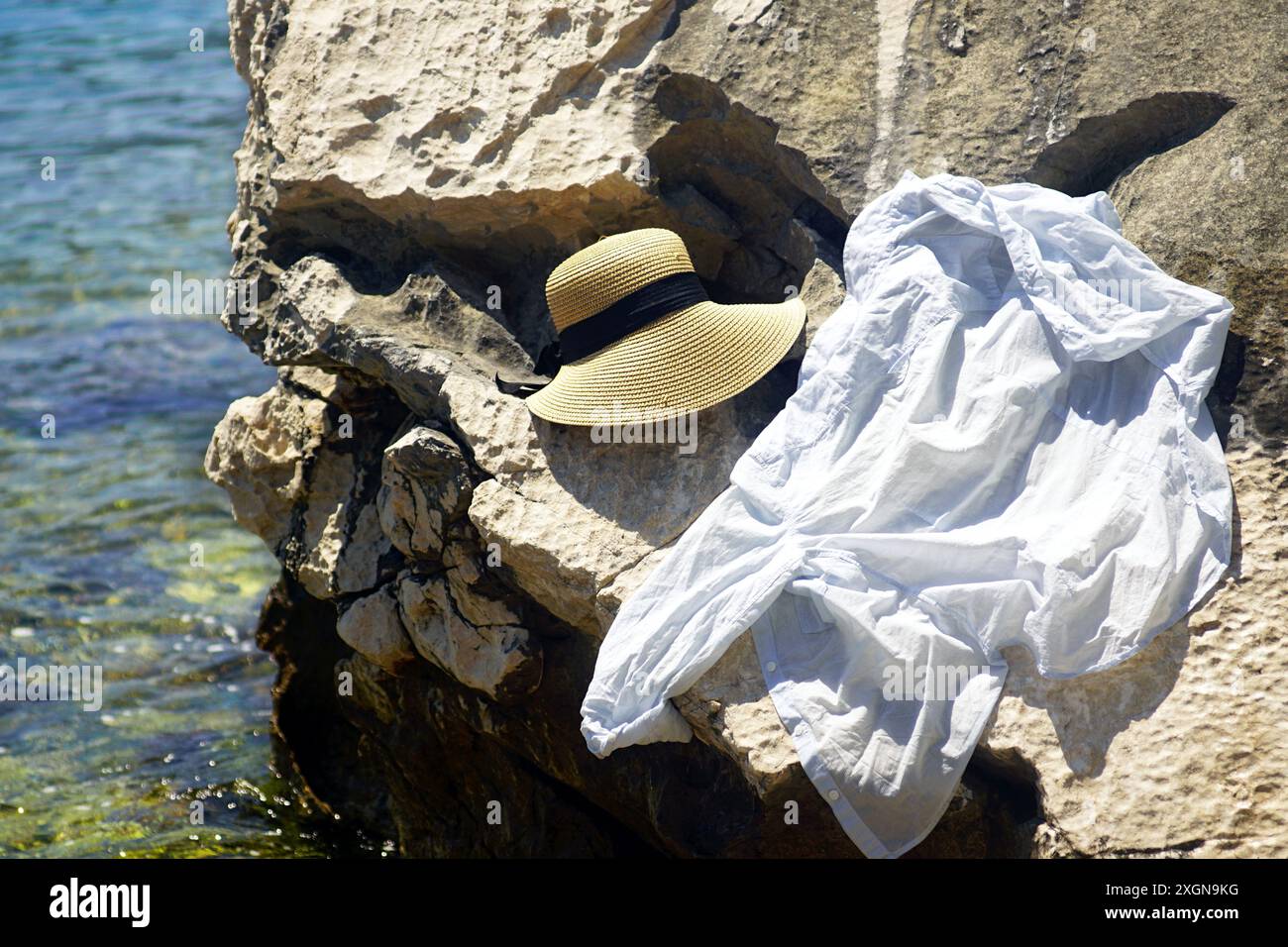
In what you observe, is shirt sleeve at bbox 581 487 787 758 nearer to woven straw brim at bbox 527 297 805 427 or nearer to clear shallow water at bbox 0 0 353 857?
woven straw brim at bbox 527 297 805 427

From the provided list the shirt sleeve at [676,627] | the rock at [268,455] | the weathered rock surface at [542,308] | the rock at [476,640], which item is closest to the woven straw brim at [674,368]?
the weathered rock surface at [542,308]

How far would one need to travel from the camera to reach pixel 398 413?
15.5 ft

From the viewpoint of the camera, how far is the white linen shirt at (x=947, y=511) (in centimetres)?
319

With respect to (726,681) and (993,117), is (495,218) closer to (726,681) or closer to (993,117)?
(993,117)

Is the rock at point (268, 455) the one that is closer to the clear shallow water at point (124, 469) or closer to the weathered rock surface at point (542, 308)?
the weathered rock surface at point (542, 308)

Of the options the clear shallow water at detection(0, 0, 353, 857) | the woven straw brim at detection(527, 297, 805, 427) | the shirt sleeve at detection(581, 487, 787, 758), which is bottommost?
the clear shallow water at detection(0, 0, 353, 857)

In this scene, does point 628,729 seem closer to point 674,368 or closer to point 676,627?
point 676,627

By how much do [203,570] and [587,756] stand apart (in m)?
3.54

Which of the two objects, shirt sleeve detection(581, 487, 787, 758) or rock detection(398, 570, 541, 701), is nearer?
shirt sleeve detection(581, 487, 787, 758)

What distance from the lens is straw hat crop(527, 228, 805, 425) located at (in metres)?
3.89

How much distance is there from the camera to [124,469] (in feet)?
25.4

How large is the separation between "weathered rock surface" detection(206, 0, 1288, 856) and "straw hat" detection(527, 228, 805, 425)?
0.53 feet

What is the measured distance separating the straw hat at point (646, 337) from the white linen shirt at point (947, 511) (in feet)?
0.79

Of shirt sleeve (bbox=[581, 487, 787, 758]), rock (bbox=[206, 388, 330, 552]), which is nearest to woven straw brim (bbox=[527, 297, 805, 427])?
shirt sleeve (bbox=[581, 487, 787, 758])
